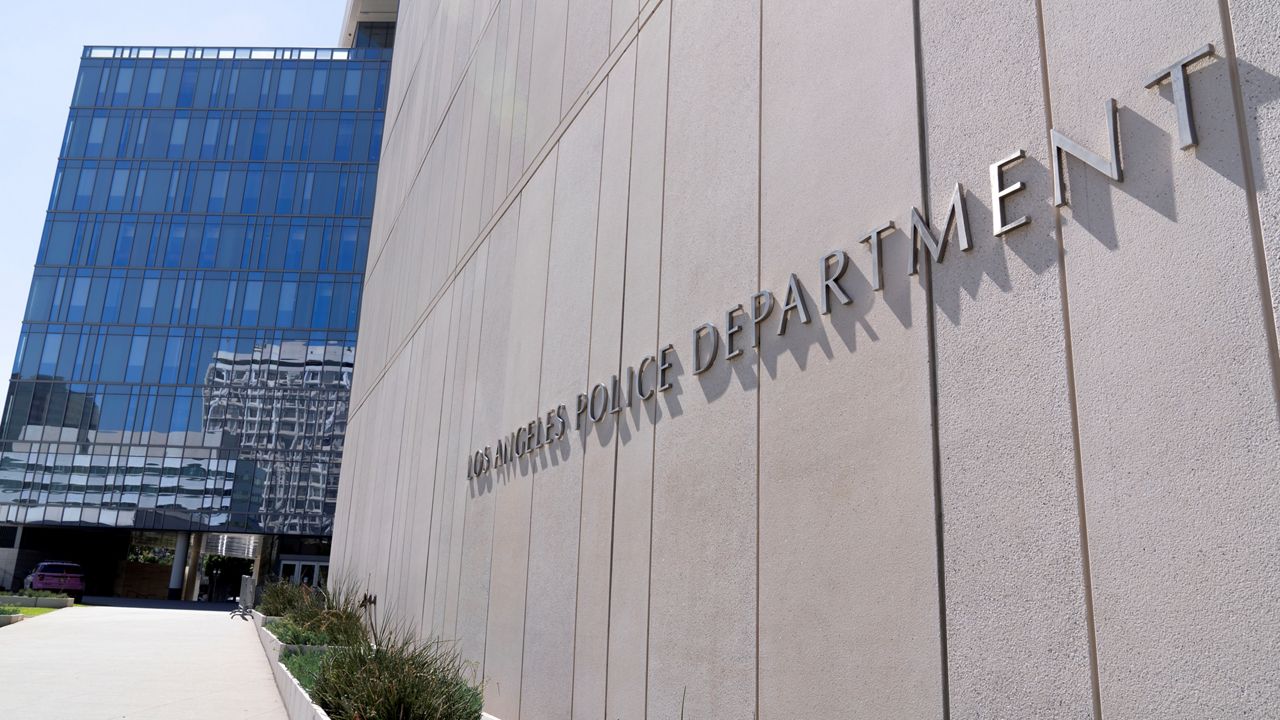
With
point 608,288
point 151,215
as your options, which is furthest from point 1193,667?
point 151,215

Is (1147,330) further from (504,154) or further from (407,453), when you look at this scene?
(407,453)

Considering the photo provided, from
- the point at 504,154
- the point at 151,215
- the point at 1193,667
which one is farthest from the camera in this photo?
the point at 151,215

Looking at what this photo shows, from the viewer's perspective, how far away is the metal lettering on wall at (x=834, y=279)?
10.7 ft

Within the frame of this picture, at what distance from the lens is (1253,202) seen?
2.86 meters

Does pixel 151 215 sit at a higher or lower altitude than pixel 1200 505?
higher

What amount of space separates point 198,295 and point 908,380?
169 ft

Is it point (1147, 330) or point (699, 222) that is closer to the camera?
point (1147, 330)

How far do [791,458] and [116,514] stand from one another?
49.4 metres

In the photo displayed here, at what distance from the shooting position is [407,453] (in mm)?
16000

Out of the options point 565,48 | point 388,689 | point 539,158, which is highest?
point 565,48

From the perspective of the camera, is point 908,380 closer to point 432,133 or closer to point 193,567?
point 432,133

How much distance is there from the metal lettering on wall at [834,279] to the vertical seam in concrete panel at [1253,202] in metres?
0.08

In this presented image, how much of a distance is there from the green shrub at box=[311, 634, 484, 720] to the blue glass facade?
41540mm

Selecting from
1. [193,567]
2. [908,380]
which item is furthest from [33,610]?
[908,380]
